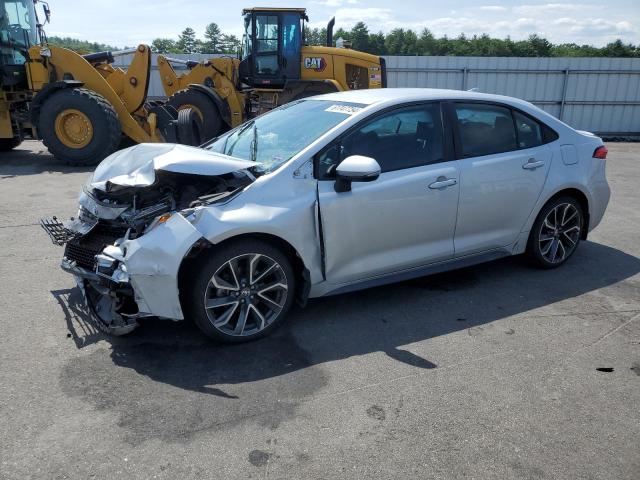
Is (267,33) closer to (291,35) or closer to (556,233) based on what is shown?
(291,35)

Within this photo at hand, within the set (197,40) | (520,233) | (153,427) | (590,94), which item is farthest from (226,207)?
(197,40)

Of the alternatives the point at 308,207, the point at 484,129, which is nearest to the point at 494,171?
the point at 484,129

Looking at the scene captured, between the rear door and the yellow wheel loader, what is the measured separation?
831cm

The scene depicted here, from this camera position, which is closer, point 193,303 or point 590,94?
point 193,303

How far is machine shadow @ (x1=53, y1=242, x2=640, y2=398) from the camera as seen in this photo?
3.47m

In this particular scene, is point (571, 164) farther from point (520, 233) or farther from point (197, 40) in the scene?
point (197, 40)

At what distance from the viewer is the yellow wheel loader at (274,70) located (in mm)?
12578

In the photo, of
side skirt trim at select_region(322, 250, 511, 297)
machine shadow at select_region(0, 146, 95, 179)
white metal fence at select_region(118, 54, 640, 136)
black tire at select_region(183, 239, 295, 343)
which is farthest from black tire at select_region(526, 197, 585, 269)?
white metal fence at select_region(118, 54, 640, 136)

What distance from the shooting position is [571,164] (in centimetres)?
507

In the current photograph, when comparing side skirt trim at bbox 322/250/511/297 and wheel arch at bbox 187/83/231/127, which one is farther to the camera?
wheel arch at bbox 187/83/231/127

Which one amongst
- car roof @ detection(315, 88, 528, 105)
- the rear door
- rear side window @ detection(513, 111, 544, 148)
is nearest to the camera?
car roof @ detection(315, 88, 528, 105)

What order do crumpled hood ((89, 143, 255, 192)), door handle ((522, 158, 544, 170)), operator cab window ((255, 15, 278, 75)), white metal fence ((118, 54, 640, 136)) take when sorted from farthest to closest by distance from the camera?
1. white metal fence ((118, 54, 640, 136))
2. operator cab window ((255, 15, 278, 75))
3. door handle ((522, 158, 544, 170))
4. crumpled hood ((89, 143, 255, 192))

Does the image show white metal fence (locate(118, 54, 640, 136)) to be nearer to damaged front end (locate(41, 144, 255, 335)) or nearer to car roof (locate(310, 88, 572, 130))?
car roof (locate(310, 88, 572, 130))

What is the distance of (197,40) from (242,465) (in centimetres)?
11102
